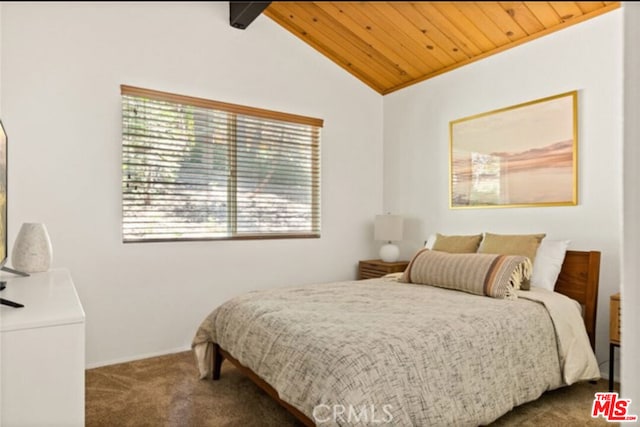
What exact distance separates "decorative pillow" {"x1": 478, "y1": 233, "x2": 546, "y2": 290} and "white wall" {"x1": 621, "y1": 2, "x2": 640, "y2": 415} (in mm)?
2260

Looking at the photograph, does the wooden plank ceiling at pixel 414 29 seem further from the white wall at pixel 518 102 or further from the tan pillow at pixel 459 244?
the tan pillow at pixel 459 244

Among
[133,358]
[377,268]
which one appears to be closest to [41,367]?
[133,358]

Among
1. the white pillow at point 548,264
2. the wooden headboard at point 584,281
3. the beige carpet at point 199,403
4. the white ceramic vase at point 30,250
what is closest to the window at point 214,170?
the white ceramic vase at point 30,250

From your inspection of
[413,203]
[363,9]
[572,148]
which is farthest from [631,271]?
[413,203]

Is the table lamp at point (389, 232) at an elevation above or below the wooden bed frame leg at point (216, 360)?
above

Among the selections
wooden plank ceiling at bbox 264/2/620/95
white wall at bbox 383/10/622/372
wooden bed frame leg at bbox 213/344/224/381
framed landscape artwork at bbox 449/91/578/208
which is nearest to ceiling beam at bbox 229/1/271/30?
wooden plank ceiling at bbox 264/2/620/95

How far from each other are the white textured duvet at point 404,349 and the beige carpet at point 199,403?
135mm

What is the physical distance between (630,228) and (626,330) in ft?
0.50

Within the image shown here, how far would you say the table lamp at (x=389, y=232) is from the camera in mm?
3834

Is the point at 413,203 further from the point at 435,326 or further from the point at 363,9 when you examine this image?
the point at 435,326

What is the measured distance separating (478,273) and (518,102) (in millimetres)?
1511

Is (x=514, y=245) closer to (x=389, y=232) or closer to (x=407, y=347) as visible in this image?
(x=389, y=232)

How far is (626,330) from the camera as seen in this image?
61 centimetres

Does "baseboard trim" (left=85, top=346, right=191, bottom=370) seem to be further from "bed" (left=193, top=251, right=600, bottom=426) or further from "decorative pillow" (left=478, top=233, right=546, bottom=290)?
"decorative pillow" (left=478, top=233, right=546, bottom=290)
